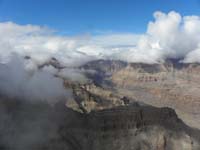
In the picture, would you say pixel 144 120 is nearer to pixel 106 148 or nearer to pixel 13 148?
pixel 106 148

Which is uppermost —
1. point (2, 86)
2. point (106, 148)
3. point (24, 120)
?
point (2, 86)

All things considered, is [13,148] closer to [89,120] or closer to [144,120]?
[89,120]

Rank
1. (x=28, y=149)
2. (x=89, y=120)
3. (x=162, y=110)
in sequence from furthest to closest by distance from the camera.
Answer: (x=162, y=110) < (x=89, y=120) < (x=28, y=149)

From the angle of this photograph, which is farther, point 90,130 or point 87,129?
Answer: point 87,129

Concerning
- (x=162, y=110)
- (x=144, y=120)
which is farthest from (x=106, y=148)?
(x=162, y=110)

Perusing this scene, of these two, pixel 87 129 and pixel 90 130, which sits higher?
pixel 87 129

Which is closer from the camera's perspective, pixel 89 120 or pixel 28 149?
pixel 28 149

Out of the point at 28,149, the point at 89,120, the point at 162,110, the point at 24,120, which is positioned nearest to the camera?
the point at 28,149

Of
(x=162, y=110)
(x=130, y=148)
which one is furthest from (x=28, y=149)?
(x=162, y=110)

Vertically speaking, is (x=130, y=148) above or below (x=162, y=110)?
below
